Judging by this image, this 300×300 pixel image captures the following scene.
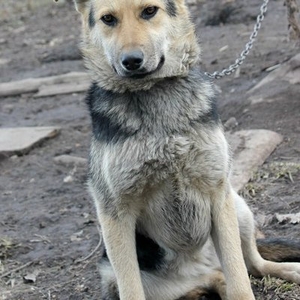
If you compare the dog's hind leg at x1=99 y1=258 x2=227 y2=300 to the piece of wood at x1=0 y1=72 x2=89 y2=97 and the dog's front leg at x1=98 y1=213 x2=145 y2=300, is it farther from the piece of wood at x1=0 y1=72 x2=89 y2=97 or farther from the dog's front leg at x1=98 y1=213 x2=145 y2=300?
the piece of wood at x1=0 y1=72 x2=89 y2=97

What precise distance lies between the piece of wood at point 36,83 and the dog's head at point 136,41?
243 inches

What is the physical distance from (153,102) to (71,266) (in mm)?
1856

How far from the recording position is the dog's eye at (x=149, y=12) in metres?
4.35

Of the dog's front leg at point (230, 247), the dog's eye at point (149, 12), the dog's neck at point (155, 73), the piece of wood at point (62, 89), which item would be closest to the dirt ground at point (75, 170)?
the piece of wood at point (62, 89)

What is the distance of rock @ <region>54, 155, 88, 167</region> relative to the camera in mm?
7886

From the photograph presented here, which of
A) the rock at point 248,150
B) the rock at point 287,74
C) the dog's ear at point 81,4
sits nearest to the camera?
the dog's ear at point 81,4

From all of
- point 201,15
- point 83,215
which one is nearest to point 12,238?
point 83,215

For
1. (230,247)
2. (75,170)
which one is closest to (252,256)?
(230,247)

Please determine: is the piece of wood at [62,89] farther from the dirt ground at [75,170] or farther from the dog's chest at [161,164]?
the dog's chest at [161,164]

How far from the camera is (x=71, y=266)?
19.1ft

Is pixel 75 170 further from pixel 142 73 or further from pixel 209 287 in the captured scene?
pixel 142 73

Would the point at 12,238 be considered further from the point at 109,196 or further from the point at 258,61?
the point at 258,61

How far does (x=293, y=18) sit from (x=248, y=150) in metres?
1.80

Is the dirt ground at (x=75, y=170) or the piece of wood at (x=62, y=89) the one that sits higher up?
the dirt ground at (x=75, y=170)
